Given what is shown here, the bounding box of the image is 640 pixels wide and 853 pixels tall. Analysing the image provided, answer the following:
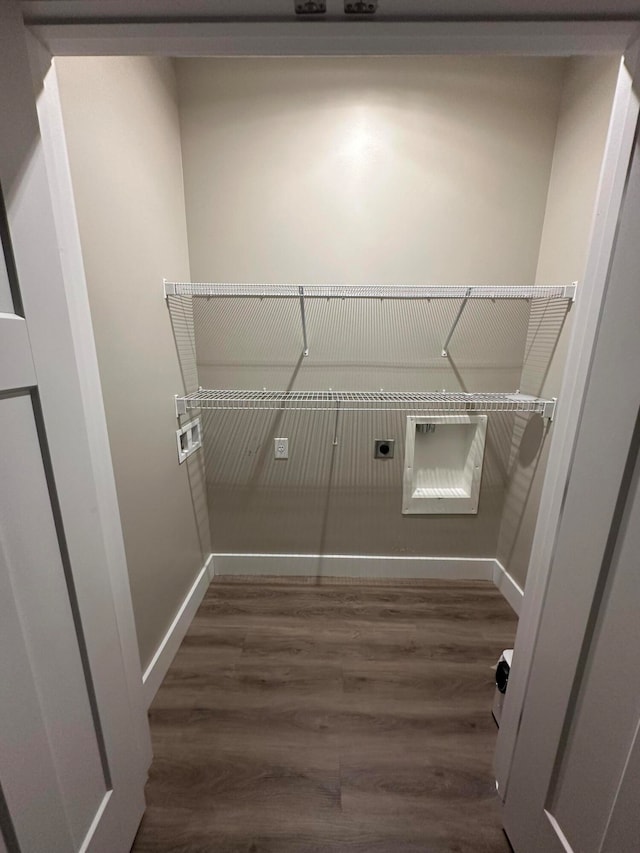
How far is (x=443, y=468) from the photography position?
195cm

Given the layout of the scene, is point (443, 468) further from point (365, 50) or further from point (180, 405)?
point (365, 50)

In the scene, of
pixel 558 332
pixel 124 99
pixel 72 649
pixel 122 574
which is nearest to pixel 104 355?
pixel 122 574

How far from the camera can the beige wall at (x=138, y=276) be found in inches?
38.2

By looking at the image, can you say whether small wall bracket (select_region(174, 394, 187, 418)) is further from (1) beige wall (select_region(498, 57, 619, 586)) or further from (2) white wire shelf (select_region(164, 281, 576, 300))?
(1) beige wall (select_region(498, 57, 619, 586))

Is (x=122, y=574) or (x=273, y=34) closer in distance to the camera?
(x=273, y=34)

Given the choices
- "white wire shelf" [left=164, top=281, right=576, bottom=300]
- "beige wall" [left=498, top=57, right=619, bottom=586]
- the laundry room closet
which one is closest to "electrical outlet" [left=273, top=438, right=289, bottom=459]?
the laundry room closet

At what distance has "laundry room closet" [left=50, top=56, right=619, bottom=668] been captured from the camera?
49.6 inches

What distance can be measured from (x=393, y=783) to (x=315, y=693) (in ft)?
1.27

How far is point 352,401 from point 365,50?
1.19m

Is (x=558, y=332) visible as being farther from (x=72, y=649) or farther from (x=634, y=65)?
(x=72, y=649)

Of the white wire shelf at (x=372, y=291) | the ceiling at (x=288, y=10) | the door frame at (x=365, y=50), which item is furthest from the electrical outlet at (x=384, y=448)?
the ceiling at (x=288, y=10)

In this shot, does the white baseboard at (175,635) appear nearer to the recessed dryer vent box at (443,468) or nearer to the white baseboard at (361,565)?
the white baseboard at (361,565)

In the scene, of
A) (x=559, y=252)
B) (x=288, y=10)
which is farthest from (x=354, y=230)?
(x=288, y=10)

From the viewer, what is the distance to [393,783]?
3.56 feet
